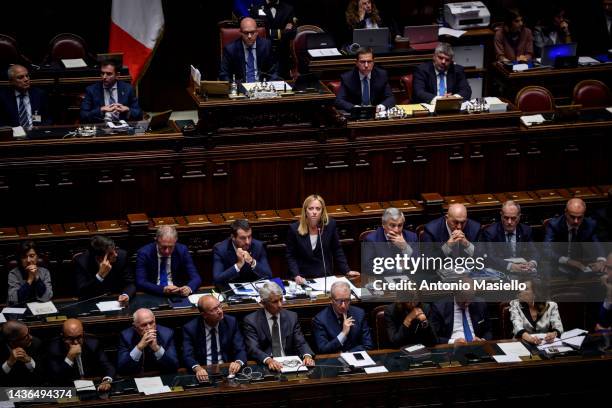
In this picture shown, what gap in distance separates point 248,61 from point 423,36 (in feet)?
6.36

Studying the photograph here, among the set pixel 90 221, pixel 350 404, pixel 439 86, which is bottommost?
pixel 350 404

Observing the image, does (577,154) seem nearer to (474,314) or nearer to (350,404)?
(474,314)

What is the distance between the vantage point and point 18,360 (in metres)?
9.62

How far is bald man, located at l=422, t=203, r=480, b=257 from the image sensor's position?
11.2m

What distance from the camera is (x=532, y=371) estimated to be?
32.6ft

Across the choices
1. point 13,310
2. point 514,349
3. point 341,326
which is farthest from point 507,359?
point 13,310

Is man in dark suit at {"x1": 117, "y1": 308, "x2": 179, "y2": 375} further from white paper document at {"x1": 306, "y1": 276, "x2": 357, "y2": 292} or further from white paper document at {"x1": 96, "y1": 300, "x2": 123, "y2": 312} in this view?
white paper document at {"x1": 306, "y1": 276, "x2": 357, "y2": 292}

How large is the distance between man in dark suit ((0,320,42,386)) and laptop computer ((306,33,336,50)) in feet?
16.4

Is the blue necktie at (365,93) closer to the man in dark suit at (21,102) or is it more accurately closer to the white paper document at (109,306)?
the man in dark suit at (21,102)

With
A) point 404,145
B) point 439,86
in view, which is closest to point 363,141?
point 404,145

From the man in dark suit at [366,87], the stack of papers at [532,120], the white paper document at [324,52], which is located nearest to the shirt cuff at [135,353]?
the man in dark suit at [366,87]

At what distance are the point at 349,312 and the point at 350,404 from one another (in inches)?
34.9

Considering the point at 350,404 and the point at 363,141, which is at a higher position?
the point at 363,141

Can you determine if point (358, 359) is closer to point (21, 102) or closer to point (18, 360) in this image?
point (18, 360)
